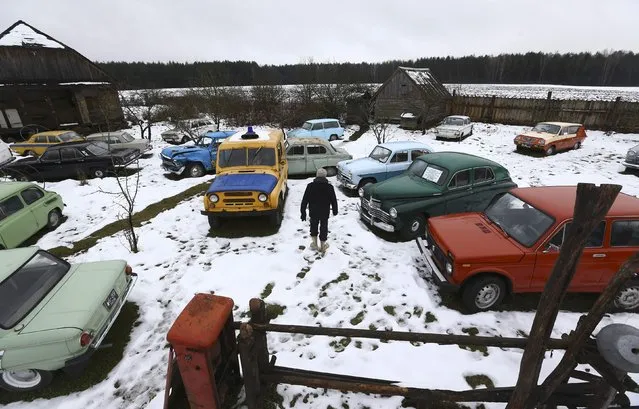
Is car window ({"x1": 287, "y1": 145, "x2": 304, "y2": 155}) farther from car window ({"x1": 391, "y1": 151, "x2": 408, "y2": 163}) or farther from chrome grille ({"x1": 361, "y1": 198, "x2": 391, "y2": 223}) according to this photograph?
chrome grille ({"x1": 361, "y1": 198, "x2": 391, "y2": 223})

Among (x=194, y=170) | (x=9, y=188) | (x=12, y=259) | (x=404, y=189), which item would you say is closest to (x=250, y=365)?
(x=12, y=259)

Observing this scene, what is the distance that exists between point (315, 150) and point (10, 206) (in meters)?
8.74

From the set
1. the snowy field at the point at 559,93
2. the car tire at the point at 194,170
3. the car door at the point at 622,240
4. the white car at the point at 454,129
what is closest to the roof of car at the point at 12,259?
the car tire at the point at 194,170

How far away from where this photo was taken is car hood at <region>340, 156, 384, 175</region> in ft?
30.4

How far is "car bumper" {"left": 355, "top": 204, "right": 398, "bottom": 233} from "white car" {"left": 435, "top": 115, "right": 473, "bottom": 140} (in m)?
13.0

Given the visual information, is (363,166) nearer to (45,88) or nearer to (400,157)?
(400,157)

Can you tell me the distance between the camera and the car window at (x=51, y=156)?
11.8 metres

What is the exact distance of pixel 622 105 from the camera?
1842 centimetres

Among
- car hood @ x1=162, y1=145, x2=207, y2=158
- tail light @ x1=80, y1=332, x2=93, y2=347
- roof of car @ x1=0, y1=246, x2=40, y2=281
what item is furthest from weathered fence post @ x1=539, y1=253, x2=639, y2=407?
car hood @ x1=162, y1=145, x2=207, y2=158

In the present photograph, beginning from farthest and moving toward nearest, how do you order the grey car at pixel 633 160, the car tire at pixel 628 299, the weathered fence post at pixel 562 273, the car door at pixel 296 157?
the car door at pixel 296 157 < the grey car at pixel 633 160 < the car tire at pixel 628 299 < the weathered fence post at pixel 562 273

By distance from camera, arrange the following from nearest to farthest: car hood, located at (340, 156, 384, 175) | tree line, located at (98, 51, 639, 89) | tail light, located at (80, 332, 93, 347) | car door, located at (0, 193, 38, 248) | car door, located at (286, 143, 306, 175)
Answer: tail light, located at (80, 332, 93, 347) → car door, located at (0, 193, 38, 248) → car hood, located at (340, 156, 384, 175) → car door, located at (286, 143, 306, 175) → tree line, located at (98, 51, 639, 89)

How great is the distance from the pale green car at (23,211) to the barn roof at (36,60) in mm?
20293

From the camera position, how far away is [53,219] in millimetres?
8219

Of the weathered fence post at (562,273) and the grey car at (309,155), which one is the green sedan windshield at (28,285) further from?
the grey car at (309,155)
